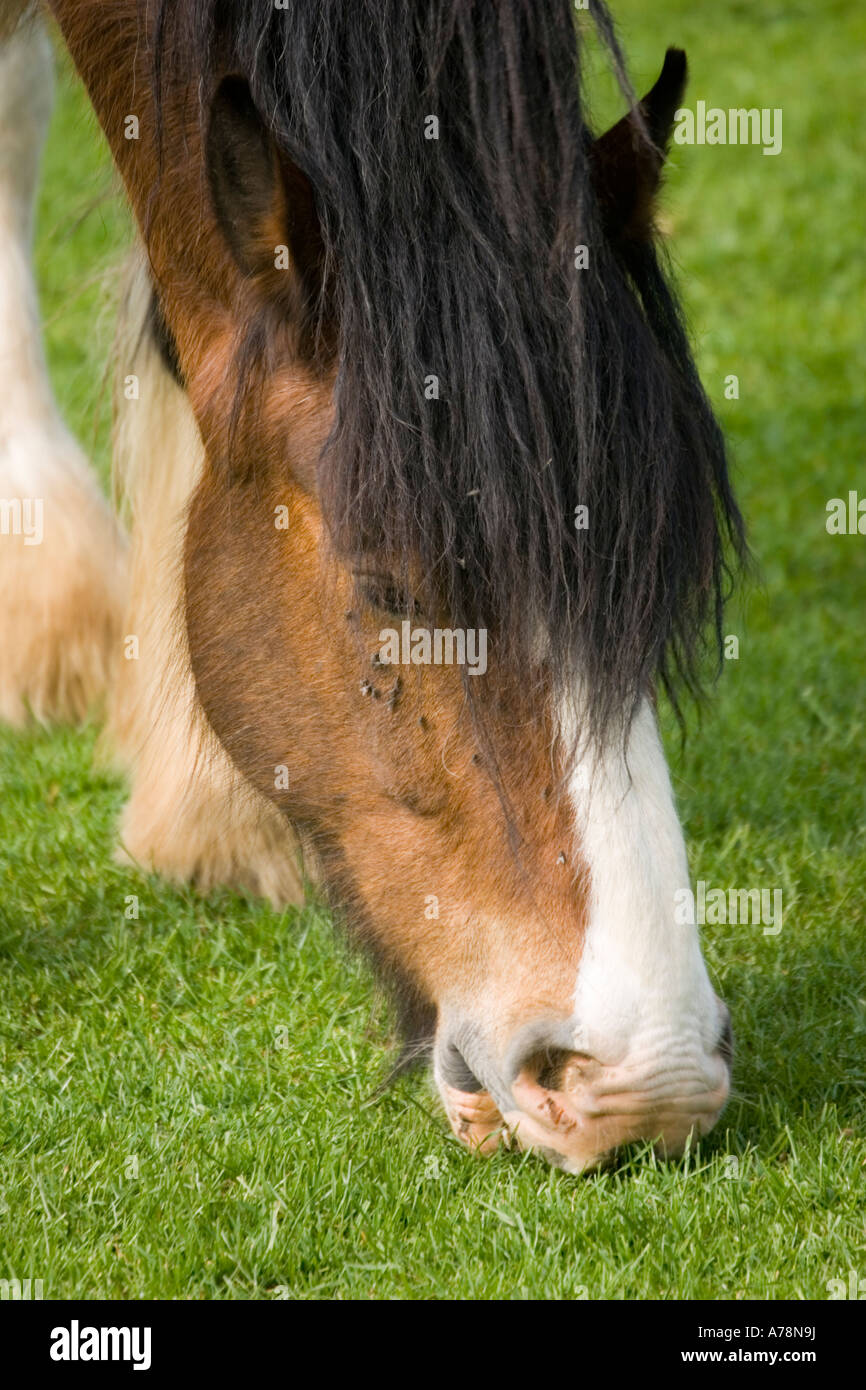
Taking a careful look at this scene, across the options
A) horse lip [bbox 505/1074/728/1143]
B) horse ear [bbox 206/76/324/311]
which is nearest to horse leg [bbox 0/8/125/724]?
horse ear [bbox 206/76/324/311]

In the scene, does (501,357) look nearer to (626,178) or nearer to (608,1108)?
(626,178)

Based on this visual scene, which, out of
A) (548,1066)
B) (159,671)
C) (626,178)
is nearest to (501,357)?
(626,178)

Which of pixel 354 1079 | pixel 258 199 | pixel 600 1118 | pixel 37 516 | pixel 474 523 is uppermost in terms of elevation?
pixel 37 516

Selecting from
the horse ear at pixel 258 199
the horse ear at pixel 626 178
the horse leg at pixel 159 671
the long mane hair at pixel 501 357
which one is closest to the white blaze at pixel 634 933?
the long mane hair at pixel 501 357

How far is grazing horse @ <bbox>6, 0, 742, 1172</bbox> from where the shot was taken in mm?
2689

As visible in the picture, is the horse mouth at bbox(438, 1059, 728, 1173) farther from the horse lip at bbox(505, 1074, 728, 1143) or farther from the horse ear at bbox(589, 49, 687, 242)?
the horse ear at bbox(589, 49, 687, 242)

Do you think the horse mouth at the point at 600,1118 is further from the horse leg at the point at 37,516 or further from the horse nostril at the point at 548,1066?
the horse leg at the point at 37,516

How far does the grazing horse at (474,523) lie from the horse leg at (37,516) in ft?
6.00

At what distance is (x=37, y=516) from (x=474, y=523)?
2451 mm

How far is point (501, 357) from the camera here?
8.98 feet

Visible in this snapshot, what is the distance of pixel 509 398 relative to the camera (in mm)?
2717

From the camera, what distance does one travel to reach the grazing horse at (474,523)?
8.82ft

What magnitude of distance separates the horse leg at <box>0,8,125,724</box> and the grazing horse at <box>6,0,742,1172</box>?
1.83 meters
